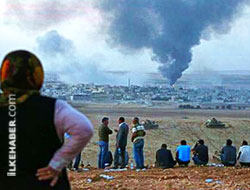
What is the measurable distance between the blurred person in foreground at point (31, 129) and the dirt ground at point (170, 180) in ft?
19.2

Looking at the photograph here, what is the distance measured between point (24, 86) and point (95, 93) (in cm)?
6862

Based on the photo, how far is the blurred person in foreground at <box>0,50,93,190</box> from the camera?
2.83 metres

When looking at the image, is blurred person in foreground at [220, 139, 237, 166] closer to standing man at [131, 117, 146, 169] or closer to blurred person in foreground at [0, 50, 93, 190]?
standing man at [131, 117, 146, 169]

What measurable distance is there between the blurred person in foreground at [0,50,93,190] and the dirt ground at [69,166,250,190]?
5.86m

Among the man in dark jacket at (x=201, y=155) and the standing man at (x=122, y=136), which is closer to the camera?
the standing man at (x=122, y=136)

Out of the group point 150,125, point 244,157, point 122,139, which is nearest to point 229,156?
point 244,157

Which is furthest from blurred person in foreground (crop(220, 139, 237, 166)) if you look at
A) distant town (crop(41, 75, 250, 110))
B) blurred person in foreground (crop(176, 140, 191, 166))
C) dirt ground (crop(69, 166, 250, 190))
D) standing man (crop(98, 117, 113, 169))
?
distant town (crop(41, 75, 250, 110))

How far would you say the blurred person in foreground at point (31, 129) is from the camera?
111 inches

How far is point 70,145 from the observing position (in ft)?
9.46

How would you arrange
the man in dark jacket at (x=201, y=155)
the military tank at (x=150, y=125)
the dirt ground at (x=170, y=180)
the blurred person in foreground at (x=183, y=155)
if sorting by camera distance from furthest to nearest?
the military tank at (x=150, y=125) < the man in dark jacket at (x=201, y=155) < the blurred person in foreground at (x=183, y=155) < the dirt ground at (x=170, y=180)

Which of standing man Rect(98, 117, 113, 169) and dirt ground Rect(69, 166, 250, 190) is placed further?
standing man Rect(98, 117, 113, 169)

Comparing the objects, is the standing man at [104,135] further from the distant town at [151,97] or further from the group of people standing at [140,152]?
the distant town at [151,97]

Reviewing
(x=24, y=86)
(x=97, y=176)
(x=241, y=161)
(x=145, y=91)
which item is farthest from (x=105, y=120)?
(x=145, y=91)

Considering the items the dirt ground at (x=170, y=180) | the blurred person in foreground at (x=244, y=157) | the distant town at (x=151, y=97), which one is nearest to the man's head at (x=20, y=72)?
the dirt ground at (x=170, y=180)
